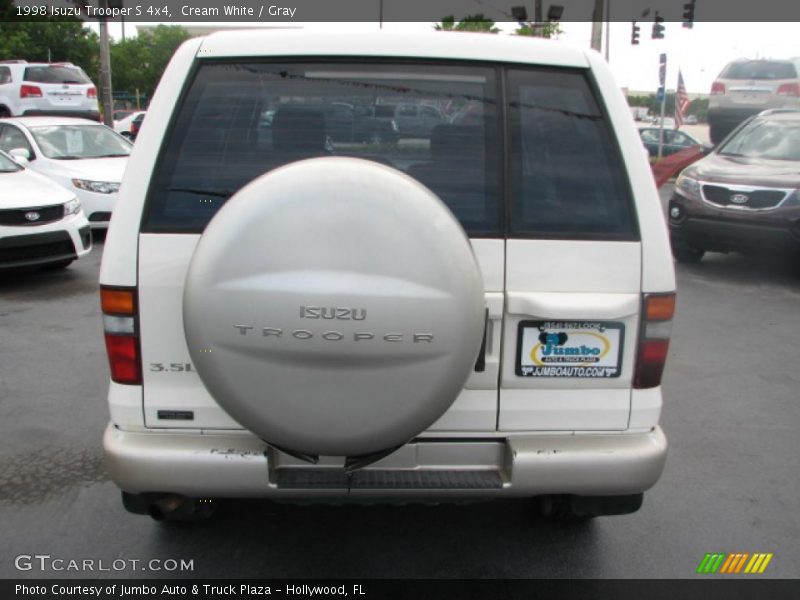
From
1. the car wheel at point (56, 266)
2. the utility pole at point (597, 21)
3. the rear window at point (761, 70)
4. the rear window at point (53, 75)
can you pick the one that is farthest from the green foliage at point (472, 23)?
the car wheel at point (56, 266)

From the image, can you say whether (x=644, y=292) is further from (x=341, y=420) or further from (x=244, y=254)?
(x=244, y=254)

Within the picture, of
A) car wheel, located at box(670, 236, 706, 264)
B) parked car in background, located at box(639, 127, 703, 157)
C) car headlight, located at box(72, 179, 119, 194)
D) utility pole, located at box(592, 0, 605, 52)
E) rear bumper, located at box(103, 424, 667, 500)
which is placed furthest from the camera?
parked car in background, located at box(639, 127, 703, 157)

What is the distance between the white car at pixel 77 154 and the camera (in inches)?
389

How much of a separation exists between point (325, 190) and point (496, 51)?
2.85ft

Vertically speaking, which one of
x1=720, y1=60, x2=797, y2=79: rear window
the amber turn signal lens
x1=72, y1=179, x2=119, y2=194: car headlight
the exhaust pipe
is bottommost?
x1=72, y1=179, x2=119, y2=194: car headlight

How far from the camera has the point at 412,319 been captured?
84.0 inches

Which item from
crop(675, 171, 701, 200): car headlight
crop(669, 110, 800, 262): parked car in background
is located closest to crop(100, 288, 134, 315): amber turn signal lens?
crop(669, 110, 800, 262): parked car in background

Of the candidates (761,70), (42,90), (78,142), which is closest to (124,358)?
(78,142)

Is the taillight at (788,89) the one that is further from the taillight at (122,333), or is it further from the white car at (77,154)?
the taillight at (122,333)

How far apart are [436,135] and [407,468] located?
1.15 m

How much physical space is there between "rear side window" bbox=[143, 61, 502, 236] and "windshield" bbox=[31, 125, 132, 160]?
9.02 meters

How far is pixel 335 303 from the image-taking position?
83.2 inches

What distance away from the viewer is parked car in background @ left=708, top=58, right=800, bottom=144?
17.1 metres

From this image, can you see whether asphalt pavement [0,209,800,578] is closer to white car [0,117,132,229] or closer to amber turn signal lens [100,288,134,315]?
amber turn signal lens [100,288,134,315]
